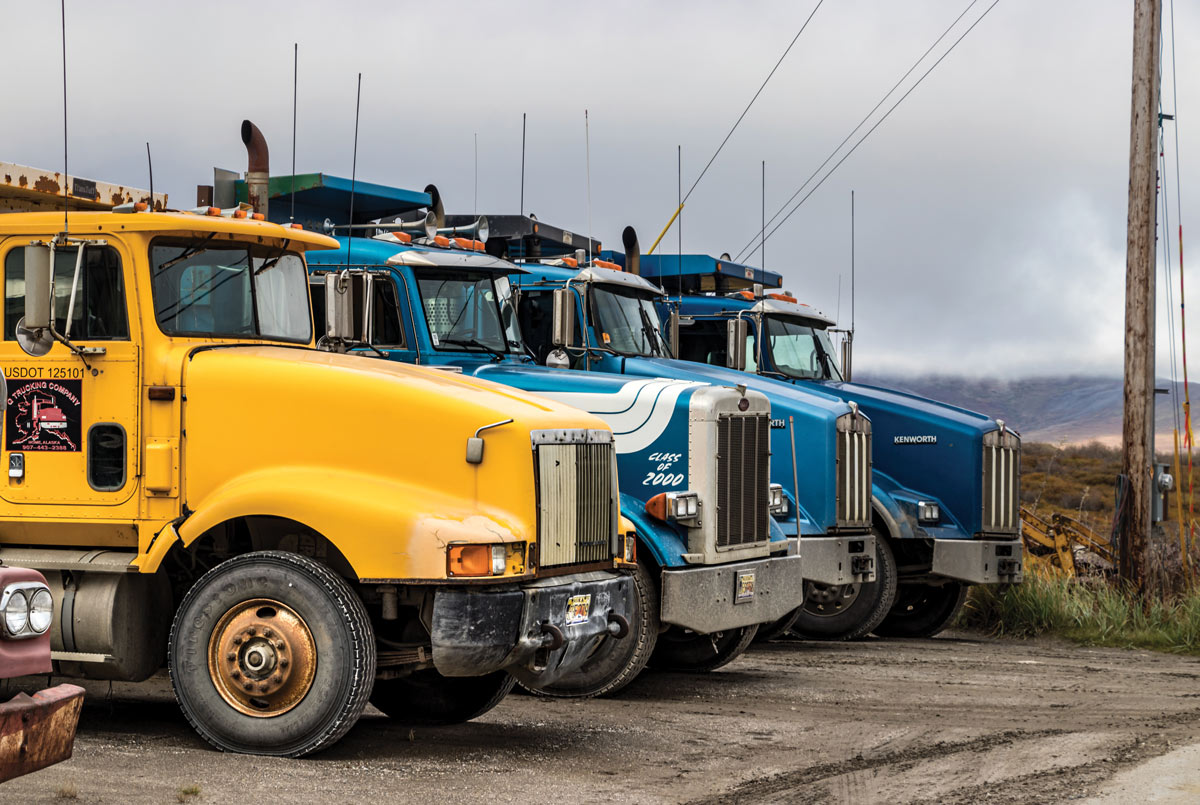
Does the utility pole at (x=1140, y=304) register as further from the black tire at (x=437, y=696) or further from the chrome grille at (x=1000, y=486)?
the black tire at (x=437, y=696)

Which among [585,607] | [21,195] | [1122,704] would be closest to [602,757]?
[585,607]

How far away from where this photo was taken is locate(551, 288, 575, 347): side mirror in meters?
12.4

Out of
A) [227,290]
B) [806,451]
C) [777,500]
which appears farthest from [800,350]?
[227,290]

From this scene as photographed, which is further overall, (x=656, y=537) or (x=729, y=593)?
(x=729, y=593)

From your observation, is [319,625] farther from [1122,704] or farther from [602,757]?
[1122,704]

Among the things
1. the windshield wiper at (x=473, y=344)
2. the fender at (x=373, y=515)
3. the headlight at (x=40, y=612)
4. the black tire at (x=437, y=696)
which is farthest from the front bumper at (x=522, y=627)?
the windshield wiper at (x=473, y=344)

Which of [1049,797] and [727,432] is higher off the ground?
[727,432]

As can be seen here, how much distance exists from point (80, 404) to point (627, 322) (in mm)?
5915

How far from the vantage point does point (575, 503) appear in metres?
8.39

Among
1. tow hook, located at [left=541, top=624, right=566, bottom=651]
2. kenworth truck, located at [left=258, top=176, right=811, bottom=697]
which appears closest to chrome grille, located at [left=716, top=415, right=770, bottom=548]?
kenworth truck, located at [left=258, top=176, right=811, bottom=697]

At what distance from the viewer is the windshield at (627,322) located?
527 inches

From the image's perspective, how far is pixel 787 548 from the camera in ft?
38.6

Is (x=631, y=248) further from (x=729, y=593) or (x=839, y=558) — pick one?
(x=729, y=593)

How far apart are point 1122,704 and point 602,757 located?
4435 millimetres
